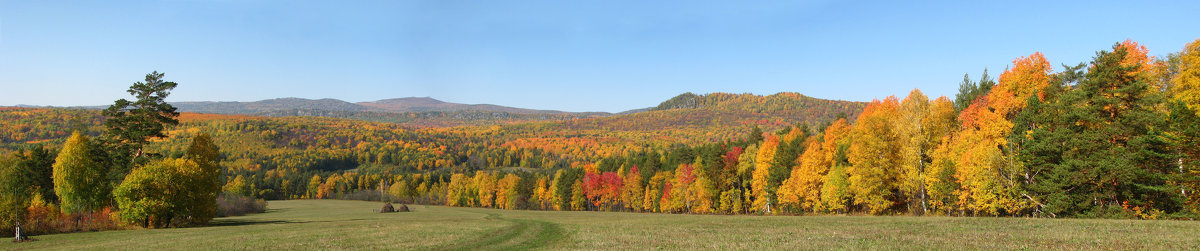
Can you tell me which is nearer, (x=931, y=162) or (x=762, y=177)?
(x=931, y=162)

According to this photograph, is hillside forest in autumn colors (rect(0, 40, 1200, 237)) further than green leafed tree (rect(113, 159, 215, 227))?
No

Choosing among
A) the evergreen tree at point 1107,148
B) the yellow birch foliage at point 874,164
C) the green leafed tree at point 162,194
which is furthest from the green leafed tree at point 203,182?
the evergreen tree at point 1107,148

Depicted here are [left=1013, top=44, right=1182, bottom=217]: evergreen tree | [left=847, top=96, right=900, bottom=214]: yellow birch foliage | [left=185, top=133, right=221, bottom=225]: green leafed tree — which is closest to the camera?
[left=1013, top=44, right=1182, bottom=217]: evergreen tree

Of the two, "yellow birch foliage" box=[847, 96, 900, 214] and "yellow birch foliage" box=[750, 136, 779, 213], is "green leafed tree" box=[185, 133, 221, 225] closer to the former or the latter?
"yellow birch foliage" box=[750, 136, 779, 213]

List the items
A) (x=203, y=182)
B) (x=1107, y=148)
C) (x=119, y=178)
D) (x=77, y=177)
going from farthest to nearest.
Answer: (x=203, y=182)
(x=119, y=178)
(x=77, y=177)
(x=1107, y=148)

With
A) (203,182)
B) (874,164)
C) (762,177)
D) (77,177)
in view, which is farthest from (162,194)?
(874,164)

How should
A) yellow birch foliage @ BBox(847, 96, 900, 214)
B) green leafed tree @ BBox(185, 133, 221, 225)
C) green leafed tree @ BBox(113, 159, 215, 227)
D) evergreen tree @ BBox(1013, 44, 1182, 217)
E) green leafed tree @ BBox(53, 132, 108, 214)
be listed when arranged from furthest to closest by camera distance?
green leafed tree @ BBox(185, 133, 221, 225), yellow birch foliage @ BBox(847, 96, 900, 214), green leafed tree @ BBox(53, 132, 108, 214), green leafed tree @ BBox(113, 159, 215, 227), evergreen tree @ BBox(1013, 44, 1182, 217)

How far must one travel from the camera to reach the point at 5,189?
52344mm

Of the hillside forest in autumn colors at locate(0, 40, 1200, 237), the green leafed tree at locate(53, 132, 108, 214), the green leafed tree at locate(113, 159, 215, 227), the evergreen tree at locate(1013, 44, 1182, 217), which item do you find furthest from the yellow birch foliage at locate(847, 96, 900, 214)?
the green leafed tree at locate(53, 132, 108, 214)

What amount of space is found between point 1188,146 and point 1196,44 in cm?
737

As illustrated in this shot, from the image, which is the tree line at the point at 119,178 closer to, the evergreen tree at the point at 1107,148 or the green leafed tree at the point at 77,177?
the green leafed tree at the point at 77,177

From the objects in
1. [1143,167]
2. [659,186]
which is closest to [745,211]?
[659,186]

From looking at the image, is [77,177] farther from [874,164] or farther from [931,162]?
[931,162]

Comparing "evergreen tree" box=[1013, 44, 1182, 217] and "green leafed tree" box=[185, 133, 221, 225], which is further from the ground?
"evergreen tree" box=[1013, 44, 1182, 217]
